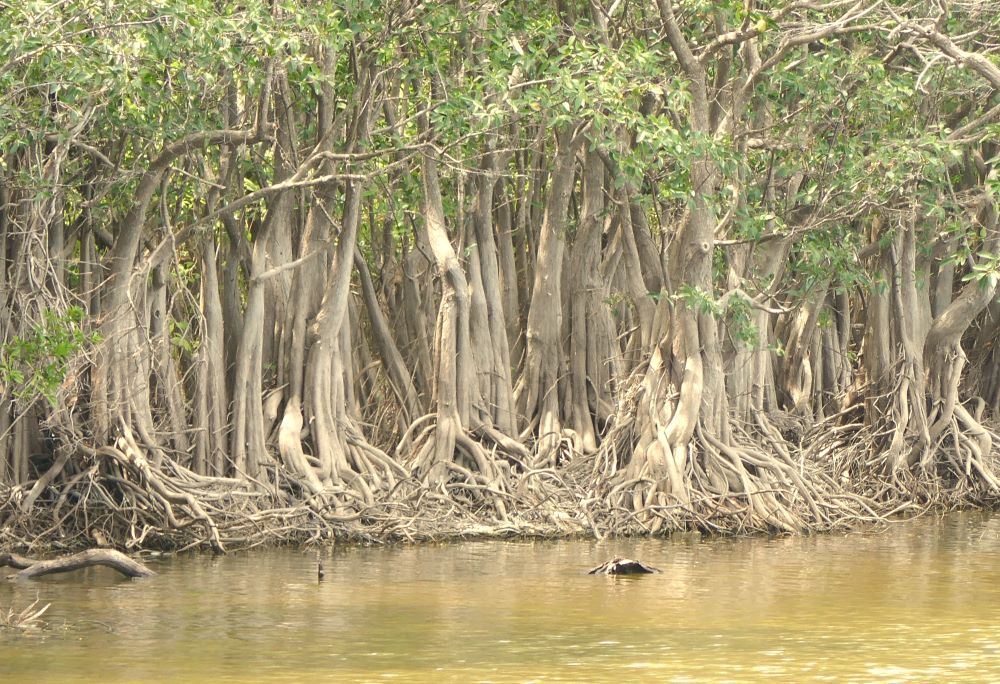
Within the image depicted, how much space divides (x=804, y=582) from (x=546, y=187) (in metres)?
6.54

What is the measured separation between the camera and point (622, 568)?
36.6ft

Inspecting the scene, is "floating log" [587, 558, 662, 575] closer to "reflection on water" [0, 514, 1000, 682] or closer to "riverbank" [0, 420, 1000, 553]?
"reflection on water" [0, 514, 1000, 682]

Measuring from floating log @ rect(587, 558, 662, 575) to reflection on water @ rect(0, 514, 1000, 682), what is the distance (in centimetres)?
15

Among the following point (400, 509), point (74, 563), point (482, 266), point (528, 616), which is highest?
point (482, 266)

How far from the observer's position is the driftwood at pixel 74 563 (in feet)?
34.4

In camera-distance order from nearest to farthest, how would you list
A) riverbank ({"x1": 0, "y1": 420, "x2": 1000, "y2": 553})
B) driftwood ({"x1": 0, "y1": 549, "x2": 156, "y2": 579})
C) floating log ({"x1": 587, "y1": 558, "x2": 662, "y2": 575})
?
1. driftwood ({"x1": 0, "y1": 549, "x2": 156, "y2": 579})
2. floating log ({"x1": 587, "y1": 558, "x2": 662, "y2": 575})
3. riverbank ({"x1": 0, "y1": 420, "x2": 1000, "y2": 553})

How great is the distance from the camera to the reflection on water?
804cm

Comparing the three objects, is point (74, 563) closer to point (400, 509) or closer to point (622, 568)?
point (400, 509)

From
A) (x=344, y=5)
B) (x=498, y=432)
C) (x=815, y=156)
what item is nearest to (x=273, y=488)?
(x=498, y=432)

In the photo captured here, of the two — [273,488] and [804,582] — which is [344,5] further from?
[804,582]

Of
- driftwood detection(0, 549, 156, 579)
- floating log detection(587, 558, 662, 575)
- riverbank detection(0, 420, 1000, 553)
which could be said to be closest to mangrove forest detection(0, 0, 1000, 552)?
riverbank detection(0, 420, 1000, 553)

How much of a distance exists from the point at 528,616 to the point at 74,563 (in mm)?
2875

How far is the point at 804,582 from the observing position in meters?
10.9

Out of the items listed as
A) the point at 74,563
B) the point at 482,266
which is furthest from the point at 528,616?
the point at 482,266
